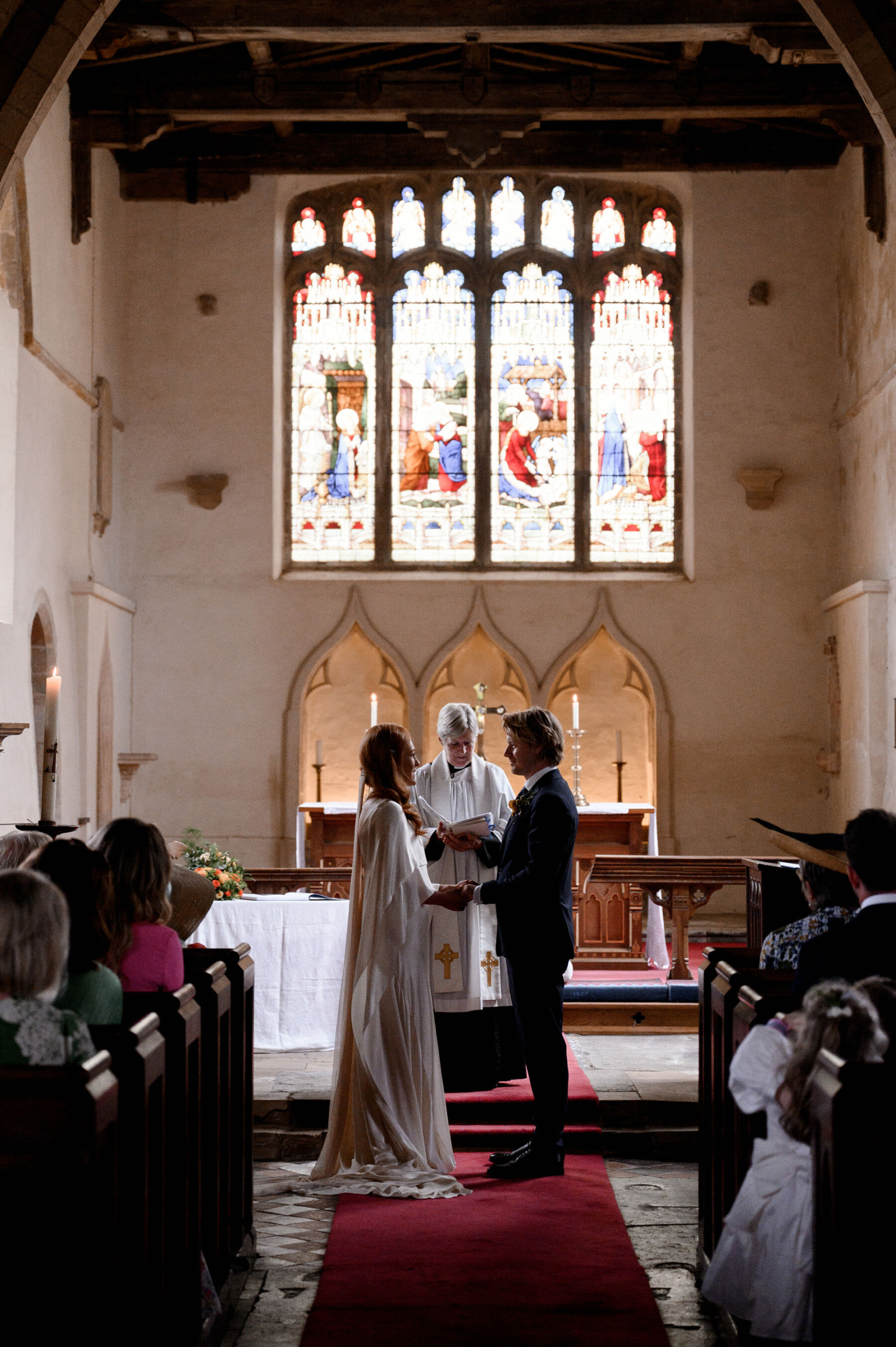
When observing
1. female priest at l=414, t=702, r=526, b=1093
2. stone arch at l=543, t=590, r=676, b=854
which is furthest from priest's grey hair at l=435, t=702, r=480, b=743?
stone arch at l=543, t=590, r=676, b=854

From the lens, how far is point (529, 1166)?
4340 millimetres

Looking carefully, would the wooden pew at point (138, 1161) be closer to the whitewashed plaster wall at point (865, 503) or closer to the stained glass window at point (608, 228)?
the whitewashed plaster wall at point (865, 503)

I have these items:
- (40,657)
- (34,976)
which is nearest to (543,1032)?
(34,976)

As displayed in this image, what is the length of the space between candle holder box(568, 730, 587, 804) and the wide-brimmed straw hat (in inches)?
223

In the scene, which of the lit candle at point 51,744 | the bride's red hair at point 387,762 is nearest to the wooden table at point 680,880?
the bride's red hair at point 387,762

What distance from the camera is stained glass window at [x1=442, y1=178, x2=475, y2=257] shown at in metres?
11.0

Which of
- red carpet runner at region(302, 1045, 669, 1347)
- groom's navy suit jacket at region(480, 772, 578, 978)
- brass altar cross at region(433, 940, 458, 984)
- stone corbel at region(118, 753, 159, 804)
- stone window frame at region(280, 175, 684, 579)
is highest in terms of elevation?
stone window frame at region(280, 175, 684, 579)

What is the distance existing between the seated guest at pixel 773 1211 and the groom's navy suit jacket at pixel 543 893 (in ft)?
5.14

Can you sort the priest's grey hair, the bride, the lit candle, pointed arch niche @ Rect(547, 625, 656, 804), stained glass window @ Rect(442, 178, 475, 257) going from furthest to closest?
1. stained glass window @ Rect(442, 178, 475, 257)
2. pointed arch niche @ Rect(547, 625, 656, 804)
3. the priest's grey hair
4. the bride
5. the lit candle

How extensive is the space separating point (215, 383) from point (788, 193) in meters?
4.53

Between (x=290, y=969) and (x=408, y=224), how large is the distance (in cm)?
690

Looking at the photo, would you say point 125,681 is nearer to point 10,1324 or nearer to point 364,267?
point 364,267

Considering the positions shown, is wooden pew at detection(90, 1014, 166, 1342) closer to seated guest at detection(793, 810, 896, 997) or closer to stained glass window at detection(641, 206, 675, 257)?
seated guest at detection(793, 810, 896, 997)

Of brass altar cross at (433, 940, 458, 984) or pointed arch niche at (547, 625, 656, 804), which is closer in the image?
brass altar cross at (433, 940, 458, 984)
